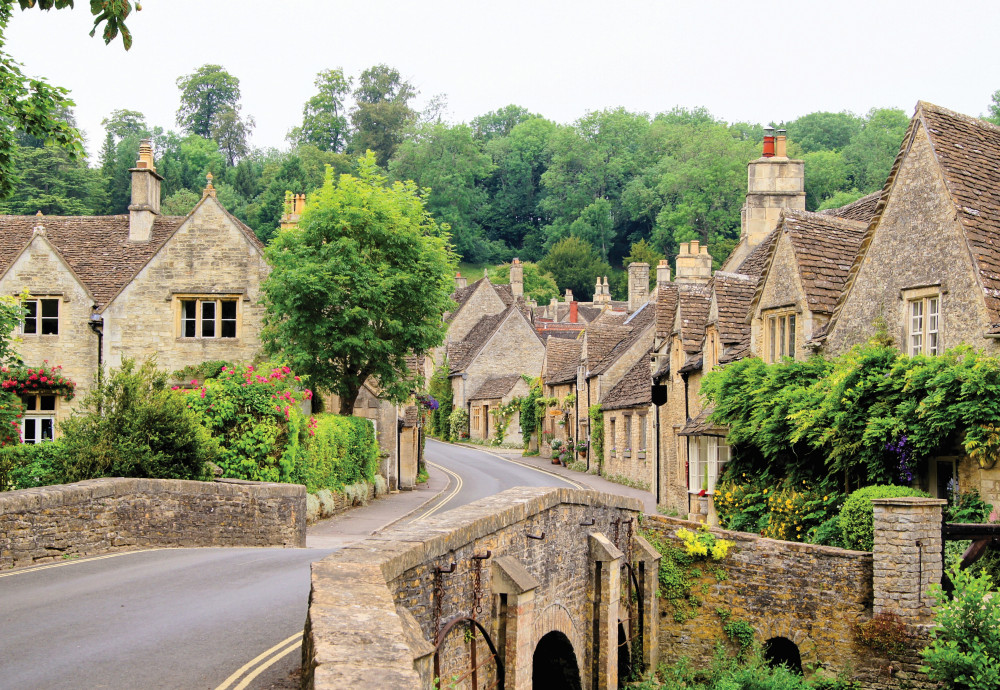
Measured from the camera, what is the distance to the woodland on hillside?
94.6 meters

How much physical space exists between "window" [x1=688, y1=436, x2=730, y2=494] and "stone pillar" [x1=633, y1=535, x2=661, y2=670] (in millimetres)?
4542

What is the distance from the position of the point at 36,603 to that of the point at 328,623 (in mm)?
7003

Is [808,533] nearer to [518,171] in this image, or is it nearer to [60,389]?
[60,389]

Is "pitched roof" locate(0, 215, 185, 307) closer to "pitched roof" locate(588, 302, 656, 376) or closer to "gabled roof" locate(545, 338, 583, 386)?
"pitched roof" locate(588, 302, 656, 376)

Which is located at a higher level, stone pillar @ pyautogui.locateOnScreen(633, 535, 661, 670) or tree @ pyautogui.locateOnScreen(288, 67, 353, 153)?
tree @ pyautogui.locateOnScreen(288, 67, 353, 153)

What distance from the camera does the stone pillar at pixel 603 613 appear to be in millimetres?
18047

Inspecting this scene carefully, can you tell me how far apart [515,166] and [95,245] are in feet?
301

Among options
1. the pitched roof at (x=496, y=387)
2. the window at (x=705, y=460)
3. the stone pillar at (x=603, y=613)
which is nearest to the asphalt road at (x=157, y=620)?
the stone pillar at (x=603, y=613)

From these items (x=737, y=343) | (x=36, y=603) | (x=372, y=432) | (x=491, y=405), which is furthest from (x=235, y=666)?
(x=491, y=405)

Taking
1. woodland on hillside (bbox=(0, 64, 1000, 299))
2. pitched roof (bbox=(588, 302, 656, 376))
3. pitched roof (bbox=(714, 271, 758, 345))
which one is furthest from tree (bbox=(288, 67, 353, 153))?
pitched roof (bbox=(714, 271, 758, 345))

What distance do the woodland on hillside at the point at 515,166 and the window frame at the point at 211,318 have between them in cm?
5337

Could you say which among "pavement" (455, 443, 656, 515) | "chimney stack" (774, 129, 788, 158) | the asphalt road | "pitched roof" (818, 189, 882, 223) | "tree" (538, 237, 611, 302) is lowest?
"pavement" (455, 443, 656, 515)

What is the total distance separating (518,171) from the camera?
12525 centimetres

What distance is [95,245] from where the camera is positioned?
36219 millimetres
